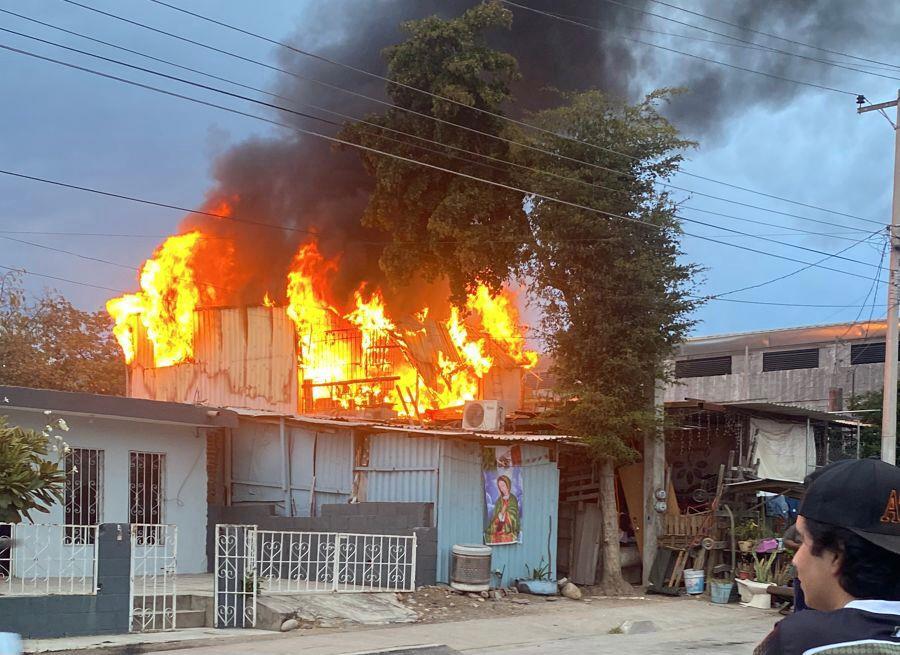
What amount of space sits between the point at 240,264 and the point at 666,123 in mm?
12448

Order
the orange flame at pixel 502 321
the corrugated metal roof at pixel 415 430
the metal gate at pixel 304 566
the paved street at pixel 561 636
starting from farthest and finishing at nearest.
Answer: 1. the orange flame at pixel 502 321
2. the corrugated metal roof at pixel 415 430
3. the metal gate at pixel 304 566
4. the paved street at pixel 561 636

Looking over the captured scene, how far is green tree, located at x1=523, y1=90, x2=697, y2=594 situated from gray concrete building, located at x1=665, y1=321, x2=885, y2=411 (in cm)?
1312

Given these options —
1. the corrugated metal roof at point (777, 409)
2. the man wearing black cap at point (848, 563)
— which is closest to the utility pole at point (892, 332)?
the corrugated metal roof at point (777, 409)

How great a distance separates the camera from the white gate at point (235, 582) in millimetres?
13297

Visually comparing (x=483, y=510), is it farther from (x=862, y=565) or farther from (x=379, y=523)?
(x=862, y=565)

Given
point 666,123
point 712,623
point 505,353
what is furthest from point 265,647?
point 505,353

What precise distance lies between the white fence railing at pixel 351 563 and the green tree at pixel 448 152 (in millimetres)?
8498

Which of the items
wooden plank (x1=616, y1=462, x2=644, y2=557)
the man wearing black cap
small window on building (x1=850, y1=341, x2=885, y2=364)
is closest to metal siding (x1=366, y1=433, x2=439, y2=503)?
wooden plank (x1=616, y1=462, x2=644, y2=557)

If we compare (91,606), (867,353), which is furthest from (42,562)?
(867,353)

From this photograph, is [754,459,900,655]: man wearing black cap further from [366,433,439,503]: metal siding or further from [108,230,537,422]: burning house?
[108,230,537,422]: burning house

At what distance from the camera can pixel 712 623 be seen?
630 inches

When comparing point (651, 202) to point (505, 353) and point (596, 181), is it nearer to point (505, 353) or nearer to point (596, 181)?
point (596, 181)

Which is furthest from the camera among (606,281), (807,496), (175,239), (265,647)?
(175,239)

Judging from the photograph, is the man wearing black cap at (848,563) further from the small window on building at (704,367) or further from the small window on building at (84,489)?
the small window on building at (704,367)
